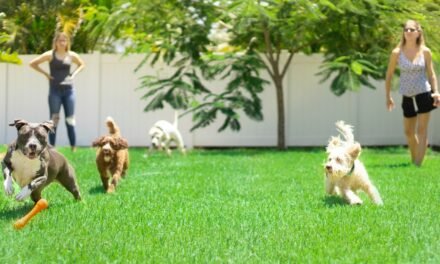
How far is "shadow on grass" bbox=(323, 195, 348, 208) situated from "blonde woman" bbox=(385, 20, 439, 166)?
9.08 ft

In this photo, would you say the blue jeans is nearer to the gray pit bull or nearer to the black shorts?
the black shorts

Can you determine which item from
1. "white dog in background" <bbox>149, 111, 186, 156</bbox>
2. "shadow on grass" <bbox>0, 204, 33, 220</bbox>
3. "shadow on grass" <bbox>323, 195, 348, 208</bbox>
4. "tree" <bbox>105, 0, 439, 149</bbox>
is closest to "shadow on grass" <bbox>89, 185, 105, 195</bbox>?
"shadow on grass" <bbox>0, 204, 33, 220</bbox>

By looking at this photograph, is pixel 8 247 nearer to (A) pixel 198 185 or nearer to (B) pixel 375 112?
(A) pixel 198 185

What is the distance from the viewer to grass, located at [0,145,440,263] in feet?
13.1

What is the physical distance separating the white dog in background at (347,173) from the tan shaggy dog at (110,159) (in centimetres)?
203

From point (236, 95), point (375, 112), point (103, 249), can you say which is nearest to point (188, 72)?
point (236, 95)

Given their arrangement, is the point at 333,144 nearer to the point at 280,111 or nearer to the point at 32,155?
the point at 32,155

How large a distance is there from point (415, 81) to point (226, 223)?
15.8 feet

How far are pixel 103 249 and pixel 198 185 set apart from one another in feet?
10.6

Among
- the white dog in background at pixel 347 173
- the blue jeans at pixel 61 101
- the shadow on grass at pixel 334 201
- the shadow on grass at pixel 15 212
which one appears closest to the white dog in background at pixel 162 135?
the blue jeans at pixel 61 101

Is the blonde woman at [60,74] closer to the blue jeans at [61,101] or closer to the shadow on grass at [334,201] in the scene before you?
the blue jeans at [61,101]

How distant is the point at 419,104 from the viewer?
9086 mm

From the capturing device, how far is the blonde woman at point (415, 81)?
28.8ft

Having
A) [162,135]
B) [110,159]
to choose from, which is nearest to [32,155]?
[110,159]
